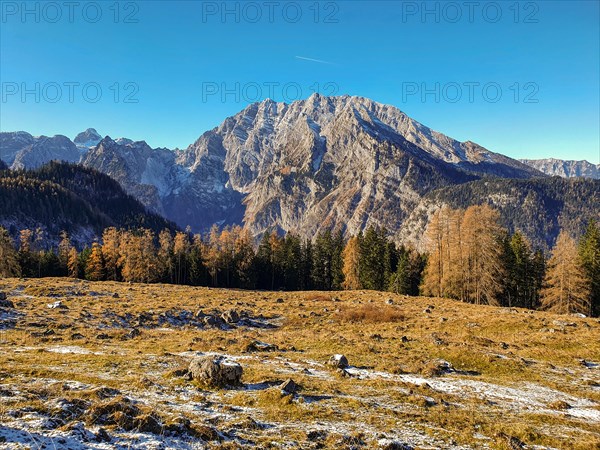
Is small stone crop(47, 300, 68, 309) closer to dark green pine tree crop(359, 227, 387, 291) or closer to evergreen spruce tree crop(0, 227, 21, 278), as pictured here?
evergreen spruce tree crop(0, 227, 21, 278)

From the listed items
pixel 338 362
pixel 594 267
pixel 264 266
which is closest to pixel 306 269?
pixel 264 266

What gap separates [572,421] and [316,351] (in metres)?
13.1

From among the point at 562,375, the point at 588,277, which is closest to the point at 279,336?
the point at 562,375

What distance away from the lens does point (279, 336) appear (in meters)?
27.2

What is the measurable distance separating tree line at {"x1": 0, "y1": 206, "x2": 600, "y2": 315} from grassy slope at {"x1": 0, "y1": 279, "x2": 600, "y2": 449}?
2581cm

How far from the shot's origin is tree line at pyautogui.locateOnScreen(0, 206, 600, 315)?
55781 mm

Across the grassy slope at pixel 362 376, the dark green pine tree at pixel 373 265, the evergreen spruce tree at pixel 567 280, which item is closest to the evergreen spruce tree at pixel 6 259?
the grassy slope at pixel 362 376

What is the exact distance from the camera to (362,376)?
1659cm

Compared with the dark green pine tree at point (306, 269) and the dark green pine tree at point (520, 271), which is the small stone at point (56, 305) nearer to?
the dark green pine tree at point (520, 271)

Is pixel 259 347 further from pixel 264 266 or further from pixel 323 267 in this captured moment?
pixel 264 266

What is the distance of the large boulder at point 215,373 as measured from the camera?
13.9 metres

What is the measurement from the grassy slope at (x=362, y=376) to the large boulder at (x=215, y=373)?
1.51ft

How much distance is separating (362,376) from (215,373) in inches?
274

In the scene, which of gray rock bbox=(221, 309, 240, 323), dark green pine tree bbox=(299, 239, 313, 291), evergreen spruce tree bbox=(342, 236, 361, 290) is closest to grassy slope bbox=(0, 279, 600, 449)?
gray rock bbox=(221, 309, 240, 323)
